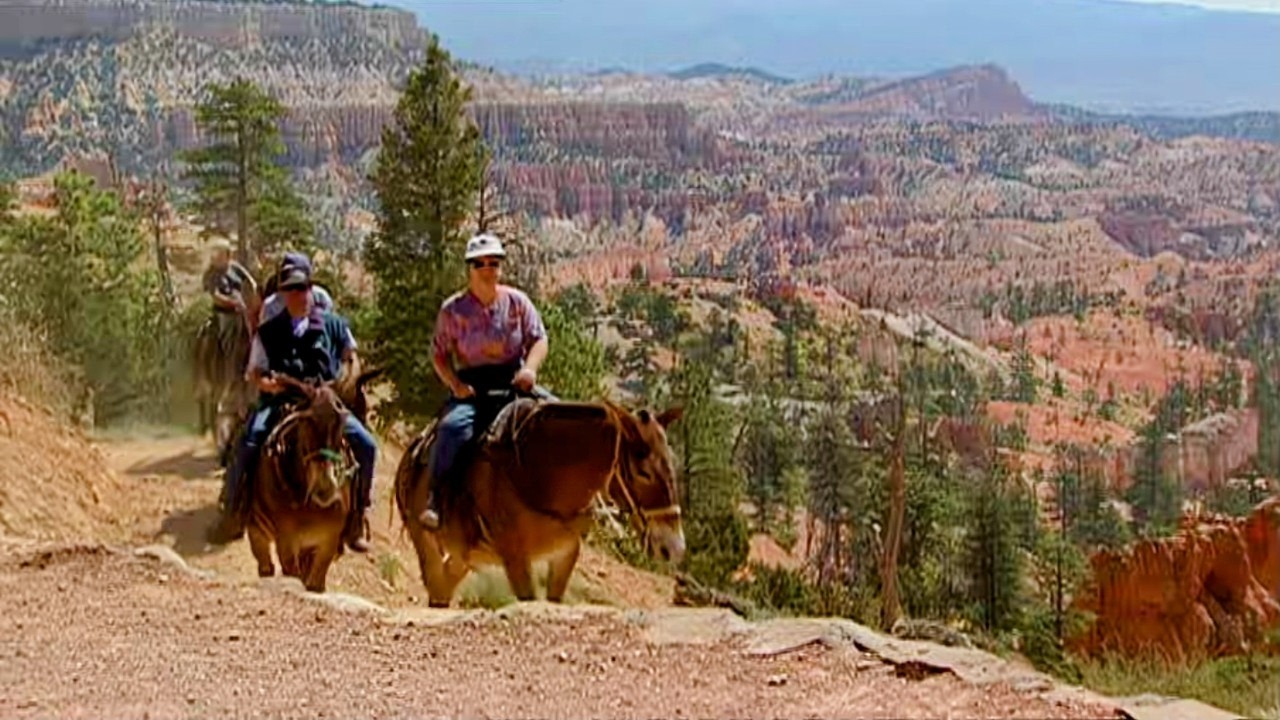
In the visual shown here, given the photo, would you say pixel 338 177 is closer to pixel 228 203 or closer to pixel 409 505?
pixel 228 203

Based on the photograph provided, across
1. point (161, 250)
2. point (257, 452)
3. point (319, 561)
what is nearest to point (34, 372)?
point (257, 452)

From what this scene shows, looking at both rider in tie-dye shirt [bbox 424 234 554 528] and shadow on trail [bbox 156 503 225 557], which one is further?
shadow on trail [bbox 156 503 225 557]

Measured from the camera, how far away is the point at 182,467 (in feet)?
61.2

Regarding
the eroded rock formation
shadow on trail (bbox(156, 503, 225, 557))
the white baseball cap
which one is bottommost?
the eroded rock formation

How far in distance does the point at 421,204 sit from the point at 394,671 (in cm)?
1784

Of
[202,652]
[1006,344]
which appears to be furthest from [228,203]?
[1006,344]

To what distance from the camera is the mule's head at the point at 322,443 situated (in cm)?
957

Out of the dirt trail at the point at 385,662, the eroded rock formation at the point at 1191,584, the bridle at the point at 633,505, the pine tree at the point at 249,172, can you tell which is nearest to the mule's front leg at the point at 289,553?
the dirt trail at the point at 385,662

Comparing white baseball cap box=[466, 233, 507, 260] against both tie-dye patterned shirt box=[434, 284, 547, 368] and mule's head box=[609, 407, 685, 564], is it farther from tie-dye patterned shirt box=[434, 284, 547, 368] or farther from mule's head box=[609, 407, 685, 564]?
mule's head box=[609, 407, 685, 564]

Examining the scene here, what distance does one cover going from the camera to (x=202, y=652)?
7.53 metres

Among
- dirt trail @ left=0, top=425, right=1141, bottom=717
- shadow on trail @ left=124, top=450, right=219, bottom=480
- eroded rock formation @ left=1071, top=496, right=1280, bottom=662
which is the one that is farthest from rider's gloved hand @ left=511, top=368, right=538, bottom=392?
eroded rock formation @ left=1071, top=496, right=1280, bottom=662

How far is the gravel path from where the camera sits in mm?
6309

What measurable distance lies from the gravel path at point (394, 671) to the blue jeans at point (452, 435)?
156 cm

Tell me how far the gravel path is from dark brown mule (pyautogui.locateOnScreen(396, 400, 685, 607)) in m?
1.49
